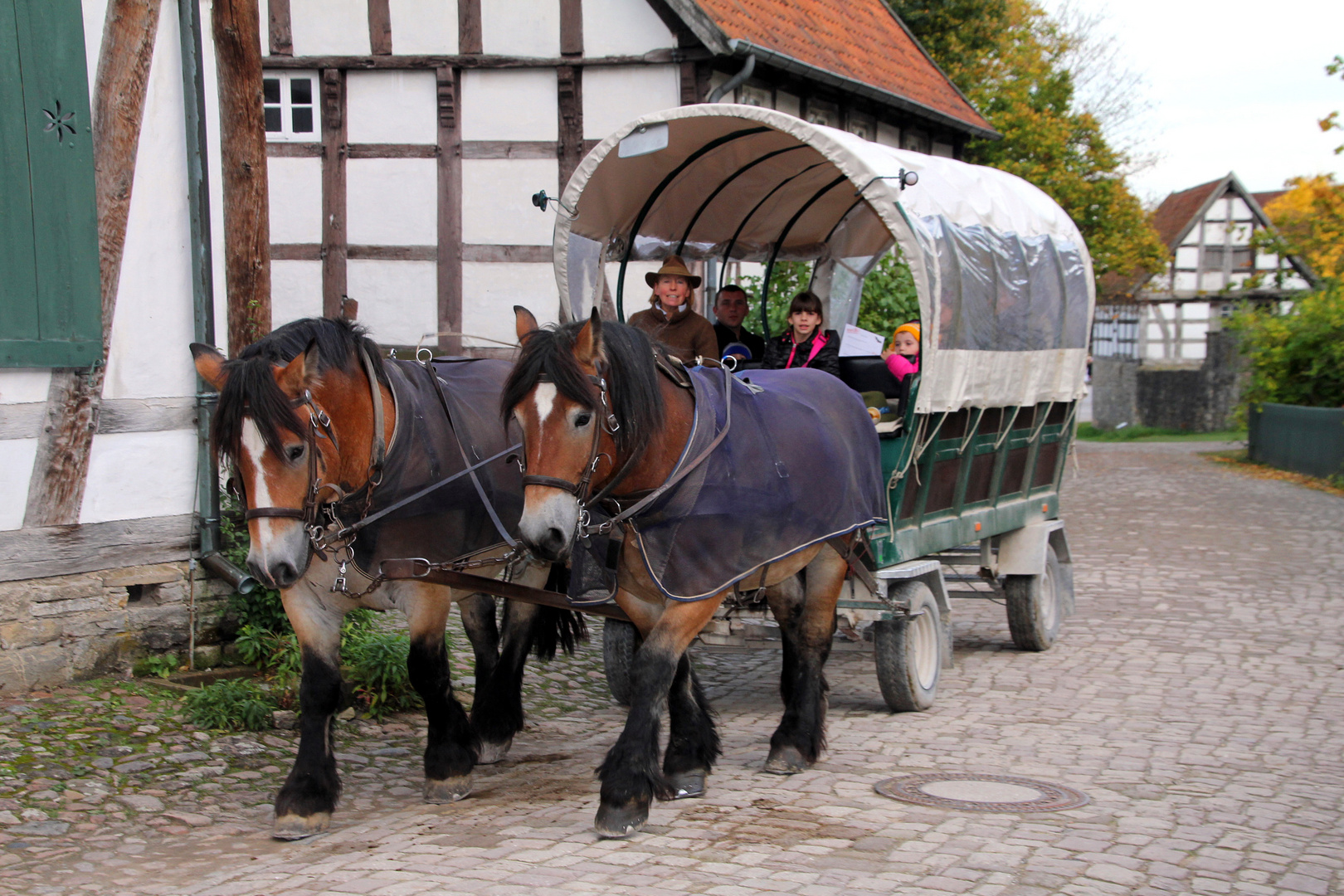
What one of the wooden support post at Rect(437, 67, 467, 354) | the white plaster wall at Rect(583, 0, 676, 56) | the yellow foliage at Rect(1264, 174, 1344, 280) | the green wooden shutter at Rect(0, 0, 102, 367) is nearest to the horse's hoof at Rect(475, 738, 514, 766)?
the green wooden shutter at Rect(0, 0, 102, 367)

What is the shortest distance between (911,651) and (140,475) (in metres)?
3.76

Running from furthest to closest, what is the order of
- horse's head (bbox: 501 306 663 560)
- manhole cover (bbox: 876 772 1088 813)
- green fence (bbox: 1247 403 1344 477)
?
green fence (bbox: 1247 403 1344 477) < manhole cover (bbox: 876 772 1088 813) < horse's head (bbox: 501 306 663 560)

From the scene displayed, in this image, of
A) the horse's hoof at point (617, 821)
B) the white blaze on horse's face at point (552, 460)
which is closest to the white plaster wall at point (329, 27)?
the white blaze on horse's face at point (552, 460)

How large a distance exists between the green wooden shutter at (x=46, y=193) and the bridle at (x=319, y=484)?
2.36 meters

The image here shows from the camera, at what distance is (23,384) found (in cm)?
A: 577

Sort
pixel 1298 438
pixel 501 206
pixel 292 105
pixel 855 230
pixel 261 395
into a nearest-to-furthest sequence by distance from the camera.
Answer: pixel 261 395, pixel 855 230, pixel 501 206, pixel 292 105, pixel 1298 438

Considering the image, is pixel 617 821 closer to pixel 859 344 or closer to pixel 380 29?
pixel 859 344

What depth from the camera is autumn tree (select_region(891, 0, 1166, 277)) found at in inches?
856

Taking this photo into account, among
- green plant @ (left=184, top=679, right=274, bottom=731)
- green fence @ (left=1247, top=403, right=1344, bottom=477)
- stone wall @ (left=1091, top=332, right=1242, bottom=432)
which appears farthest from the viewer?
stone wall @ (left=1091, top=332, right=1242, bottom=432)

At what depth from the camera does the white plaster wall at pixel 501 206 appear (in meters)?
13.0

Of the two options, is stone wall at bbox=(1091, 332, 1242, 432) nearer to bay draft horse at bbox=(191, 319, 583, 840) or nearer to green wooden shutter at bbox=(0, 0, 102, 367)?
green wooden shutter at bbox=(0, 0, 102, 367)

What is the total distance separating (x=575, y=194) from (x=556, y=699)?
104 inches

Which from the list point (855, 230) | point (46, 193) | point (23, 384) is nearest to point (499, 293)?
point (855, 230)

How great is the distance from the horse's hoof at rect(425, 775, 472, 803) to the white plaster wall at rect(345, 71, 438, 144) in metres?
9.52
